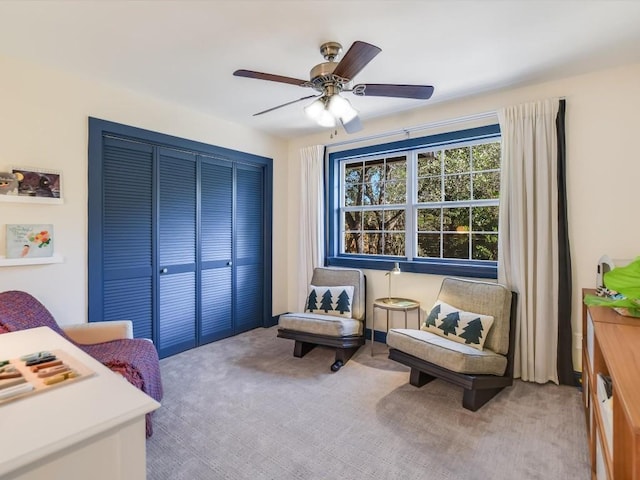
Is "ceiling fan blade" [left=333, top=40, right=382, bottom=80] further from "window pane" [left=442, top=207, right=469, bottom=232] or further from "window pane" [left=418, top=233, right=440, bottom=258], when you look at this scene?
"window pane" [left=418, top=233, right=440, bottom=258]

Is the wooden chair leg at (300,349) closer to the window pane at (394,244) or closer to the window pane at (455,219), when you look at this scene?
the window pane at (394,244)

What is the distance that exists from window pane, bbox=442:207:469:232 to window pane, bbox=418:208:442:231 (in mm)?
63

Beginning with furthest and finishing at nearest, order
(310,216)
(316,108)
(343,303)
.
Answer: (310,216), (343,303), (316,108)

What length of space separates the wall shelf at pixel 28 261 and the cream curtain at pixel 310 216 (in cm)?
243

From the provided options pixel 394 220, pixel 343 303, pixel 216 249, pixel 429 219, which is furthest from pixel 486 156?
pixel 216 249

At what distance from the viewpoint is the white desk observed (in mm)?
802

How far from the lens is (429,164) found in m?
3.61

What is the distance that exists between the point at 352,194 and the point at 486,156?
1.55m

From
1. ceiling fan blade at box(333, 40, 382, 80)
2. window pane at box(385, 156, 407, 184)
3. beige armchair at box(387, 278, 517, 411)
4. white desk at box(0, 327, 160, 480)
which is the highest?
ceiling fan blade at box(333, 40, 382, 80)

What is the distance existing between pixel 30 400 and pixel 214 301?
113 inches

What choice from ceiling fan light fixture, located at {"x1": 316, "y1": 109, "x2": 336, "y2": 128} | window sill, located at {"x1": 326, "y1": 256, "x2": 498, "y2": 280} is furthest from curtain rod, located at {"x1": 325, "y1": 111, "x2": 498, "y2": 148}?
ceiling fan light fixture, located at {"x1": 316, "y1": 109, "x2": 336, "y2": 128}

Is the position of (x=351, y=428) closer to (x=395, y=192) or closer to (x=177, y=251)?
(x=177, y=251)

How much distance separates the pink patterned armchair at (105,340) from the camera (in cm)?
206

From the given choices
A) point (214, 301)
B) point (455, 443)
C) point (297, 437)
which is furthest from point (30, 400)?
point (214, 301)
